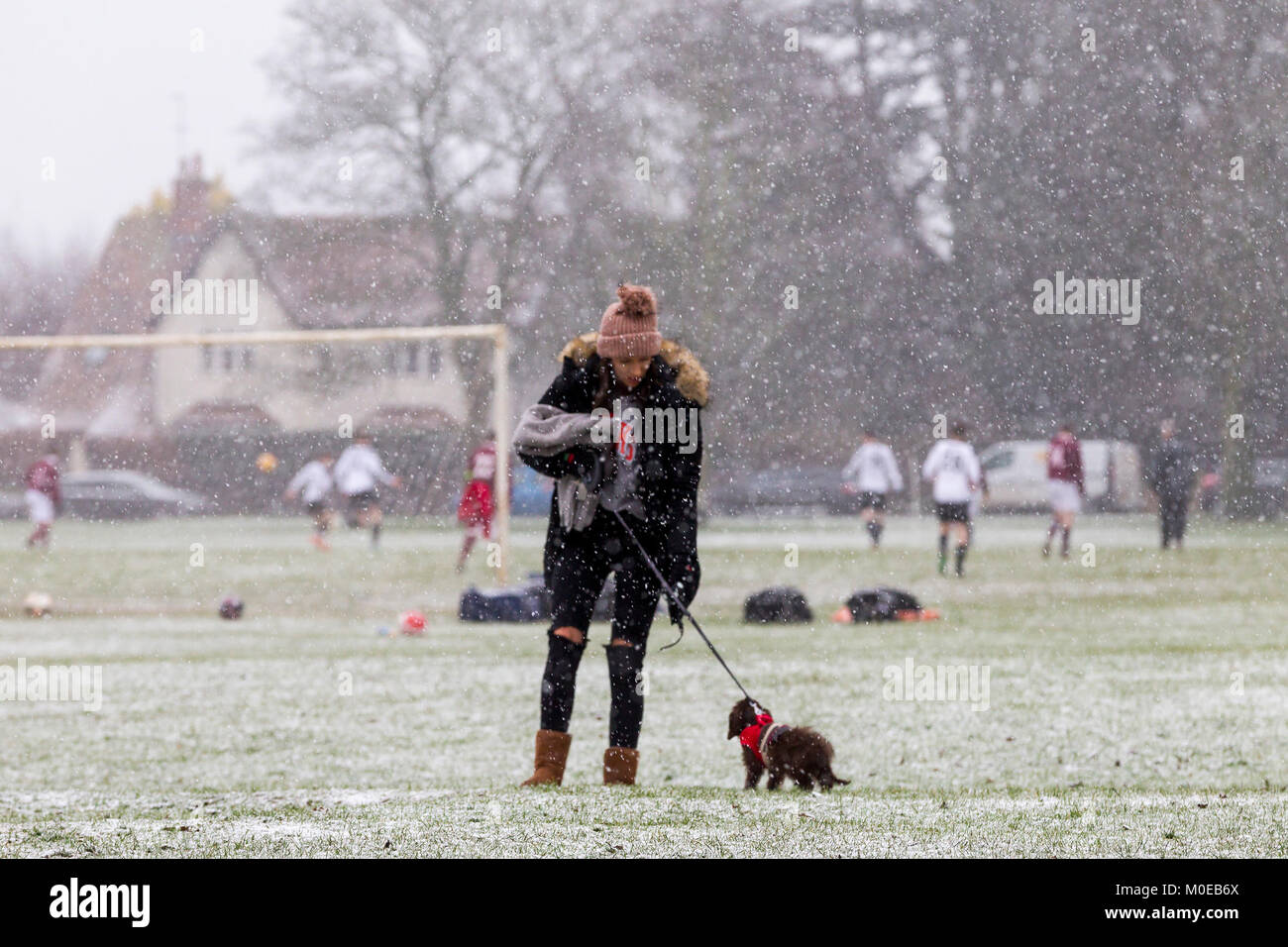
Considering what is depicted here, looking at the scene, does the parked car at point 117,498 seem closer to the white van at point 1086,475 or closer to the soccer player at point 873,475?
the soccer player at point 873,475

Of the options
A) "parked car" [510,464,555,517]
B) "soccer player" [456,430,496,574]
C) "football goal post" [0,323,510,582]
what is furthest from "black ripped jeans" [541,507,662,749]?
"parked car" [510,464,555,517]

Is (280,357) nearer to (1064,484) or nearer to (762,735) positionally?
(1064,484)

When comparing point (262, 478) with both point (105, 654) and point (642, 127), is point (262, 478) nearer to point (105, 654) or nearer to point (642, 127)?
point (642, 127)

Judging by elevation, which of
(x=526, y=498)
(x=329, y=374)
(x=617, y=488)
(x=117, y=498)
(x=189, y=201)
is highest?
(x=189, y=201)

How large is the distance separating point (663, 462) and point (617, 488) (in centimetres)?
18

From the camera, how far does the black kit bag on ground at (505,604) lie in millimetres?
13883

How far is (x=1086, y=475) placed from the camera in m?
32.9

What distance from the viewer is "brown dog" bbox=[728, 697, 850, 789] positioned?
5387mm

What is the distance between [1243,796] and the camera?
5297 millimetres

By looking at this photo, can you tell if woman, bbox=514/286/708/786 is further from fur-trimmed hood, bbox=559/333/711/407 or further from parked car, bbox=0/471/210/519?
parked car, bbox=0/471/210/519

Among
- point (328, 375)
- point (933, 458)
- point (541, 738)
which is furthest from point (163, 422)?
point (541, 738)

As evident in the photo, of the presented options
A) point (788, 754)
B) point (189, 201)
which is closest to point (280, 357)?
point (189, 201)

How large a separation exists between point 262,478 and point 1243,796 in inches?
978

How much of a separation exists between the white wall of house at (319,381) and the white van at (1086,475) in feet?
35.7
